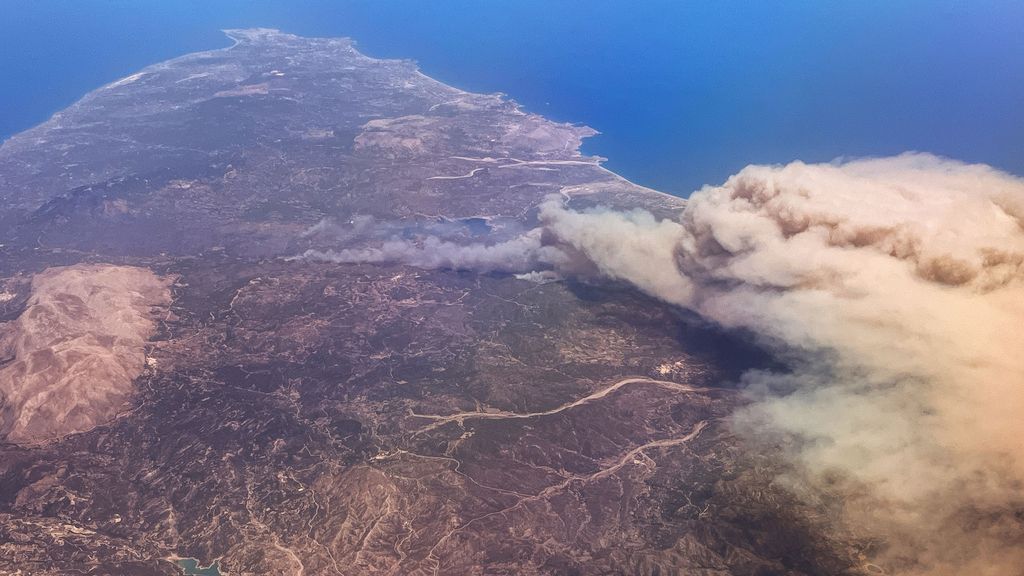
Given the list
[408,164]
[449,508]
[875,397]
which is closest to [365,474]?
[449,508]

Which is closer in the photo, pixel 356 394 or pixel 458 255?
pixel 356 394

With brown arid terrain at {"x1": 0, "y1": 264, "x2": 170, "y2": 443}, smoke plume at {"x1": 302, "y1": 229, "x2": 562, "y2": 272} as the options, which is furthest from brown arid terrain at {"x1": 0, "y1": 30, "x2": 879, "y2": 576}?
smoke plume at {"x1": 302, "y1": 229, "x2": 562, "y2": 272}

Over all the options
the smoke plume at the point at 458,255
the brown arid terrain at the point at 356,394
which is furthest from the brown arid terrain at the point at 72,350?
the smoke plume at the point at 458,255

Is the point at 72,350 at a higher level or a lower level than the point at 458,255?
lower

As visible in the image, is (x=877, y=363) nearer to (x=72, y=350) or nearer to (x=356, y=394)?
(x=356, y=394)

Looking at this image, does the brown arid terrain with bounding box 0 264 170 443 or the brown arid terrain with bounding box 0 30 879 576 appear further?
the brown arid terrain with bounding box 0 264 170 443

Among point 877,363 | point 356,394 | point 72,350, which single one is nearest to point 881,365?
point 877,363

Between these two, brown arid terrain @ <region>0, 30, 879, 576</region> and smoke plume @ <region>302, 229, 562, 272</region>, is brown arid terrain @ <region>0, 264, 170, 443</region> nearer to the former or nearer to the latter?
brown arid terrain @ <region>0, 30, 879, 576</region>

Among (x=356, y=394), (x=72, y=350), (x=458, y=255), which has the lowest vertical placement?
(x=356, y=394)

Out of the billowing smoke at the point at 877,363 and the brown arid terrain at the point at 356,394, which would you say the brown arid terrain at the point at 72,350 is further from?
the billowing smoke at the point at 877,363
